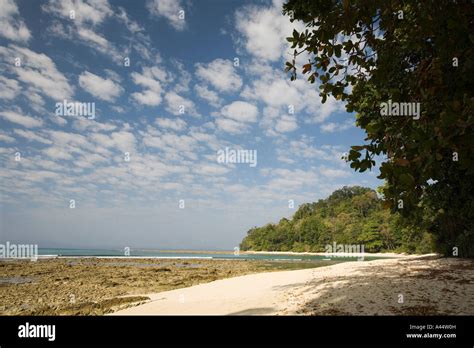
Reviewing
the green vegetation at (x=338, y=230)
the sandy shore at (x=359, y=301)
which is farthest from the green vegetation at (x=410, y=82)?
the green vegetation at (x=338, y=230)

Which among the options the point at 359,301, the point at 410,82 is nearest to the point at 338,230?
Result: the point at 359,301

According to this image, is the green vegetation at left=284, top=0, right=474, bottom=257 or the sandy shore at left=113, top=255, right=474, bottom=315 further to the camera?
the sandy shore at left=113, top=255, right=474, bottom=315

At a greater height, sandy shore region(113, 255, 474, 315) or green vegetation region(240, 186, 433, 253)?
sandy shore region(113, 255, 474, 315)

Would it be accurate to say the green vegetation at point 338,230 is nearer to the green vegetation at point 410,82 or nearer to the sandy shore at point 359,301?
the sandy shore at point 359,301

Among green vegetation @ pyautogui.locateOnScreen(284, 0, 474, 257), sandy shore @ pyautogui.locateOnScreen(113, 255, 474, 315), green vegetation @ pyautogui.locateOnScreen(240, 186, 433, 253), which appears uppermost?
green vegetation @ pyautogui.locateOnScreen(284, 0, 474, 257)

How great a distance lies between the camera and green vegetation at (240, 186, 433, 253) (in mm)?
80562

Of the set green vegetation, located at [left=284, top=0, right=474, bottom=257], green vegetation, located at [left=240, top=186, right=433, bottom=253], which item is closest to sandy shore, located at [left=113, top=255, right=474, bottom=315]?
green vegetation, located at [left=284, top=0, right=474, bottom=257]

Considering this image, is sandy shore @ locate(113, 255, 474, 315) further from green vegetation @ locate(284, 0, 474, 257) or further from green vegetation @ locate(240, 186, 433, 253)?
green vegetation @ locate(240, 186, 433, 253)

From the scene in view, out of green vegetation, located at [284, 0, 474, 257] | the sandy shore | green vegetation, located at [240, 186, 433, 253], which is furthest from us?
green vegetation, located at [240, 186, 433, 253]

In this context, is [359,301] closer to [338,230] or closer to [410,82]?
[410,82]

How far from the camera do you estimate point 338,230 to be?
328 ft
